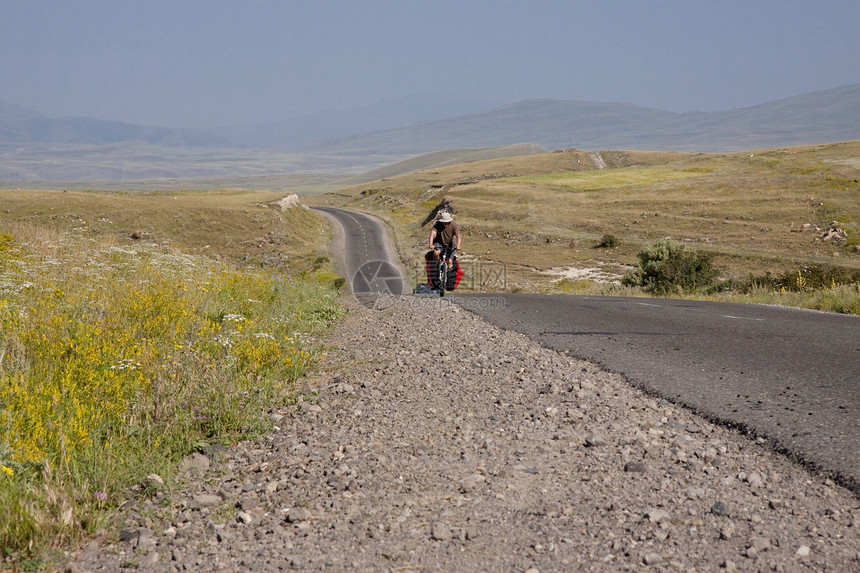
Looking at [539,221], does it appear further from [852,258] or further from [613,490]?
[613,490]

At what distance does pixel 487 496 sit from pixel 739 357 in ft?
18.1

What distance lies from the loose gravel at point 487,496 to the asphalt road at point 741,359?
1.21 feet

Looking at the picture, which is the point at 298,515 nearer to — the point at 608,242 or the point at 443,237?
the point at 443,237

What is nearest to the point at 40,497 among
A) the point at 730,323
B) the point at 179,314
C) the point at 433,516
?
the point at 433,516

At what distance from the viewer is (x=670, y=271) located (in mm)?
26703

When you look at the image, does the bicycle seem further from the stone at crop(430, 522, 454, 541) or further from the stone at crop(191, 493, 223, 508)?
the stone at crop(430, 522, 454, 541)

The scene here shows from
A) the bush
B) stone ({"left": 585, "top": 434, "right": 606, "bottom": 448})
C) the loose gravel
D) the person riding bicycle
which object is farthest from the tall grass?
the bush

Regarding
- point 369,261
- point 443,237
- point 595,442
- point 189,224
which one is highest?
point 443,237

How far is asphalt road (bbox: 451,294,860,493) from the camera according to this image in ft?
17.1

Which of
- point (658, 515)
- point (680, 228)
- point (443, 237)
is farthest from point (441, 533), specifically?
point (680, 228)

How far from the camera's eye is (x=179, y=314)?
8477 mm

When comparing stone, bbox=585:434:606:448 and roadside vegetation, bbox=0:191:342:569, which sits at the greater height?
roadside vegetation, bbox=0:191:342:569

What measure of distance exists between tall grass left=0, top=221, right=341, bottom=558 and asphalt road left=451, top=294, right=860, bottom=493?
3.95 meters

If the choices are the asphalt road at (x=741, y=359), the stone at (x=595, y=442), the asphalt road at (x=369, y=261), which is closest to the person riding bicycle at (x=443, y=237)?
the asphalt road at (x=369, y=261)
